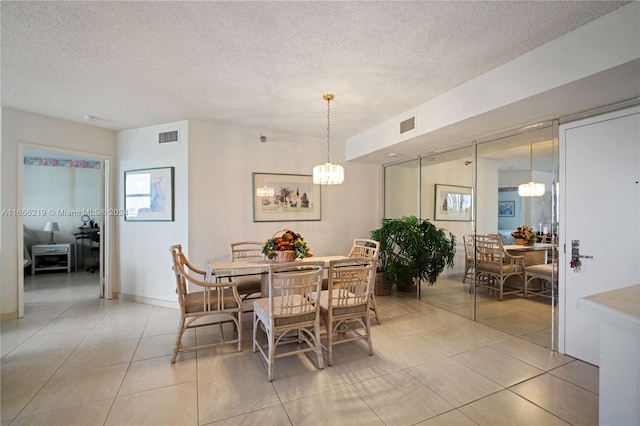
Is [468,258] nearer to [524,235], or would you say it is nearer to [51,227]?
[524,235]

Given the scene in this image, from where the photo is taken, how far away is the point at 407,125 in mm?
3584

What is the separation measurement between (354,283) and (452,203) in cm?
228

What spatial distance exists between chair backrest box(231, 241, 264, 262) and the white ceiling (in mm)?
1795

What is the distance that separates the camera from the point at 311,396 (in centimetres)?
206

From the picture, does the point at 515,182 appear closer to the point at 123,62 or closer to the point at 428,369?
the point at 428,369

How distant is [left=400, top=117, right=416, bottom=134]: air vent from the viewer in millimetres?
3476

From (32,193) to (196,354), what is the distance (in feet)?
21.5

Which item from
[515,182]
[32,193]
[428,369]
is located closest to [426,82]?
[515,182]

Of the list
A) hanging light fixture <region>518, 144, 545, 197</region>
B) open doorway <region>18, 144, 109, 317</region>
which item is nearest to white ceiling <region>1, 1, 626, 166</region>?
hanging light fixture <region>518, 144, 545, 197</region>

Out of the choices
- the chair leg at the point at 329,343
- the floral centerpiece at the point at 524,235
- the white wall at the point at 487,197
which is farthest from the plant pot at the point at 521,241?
the chair leg at the point at 329,343

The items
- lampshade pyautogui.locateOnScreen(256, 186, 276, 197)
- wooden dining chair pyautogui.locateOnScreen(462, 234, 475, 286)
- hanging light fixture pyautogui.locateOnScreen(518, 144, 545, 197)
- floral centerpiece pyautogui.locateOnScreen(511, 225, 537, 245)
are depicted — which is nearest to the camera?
hanging light fixture pyautogui.locateOnScreen(518, 144, 545, 197)

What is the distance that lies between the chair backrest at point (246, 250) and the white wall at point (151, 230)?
0.69 m

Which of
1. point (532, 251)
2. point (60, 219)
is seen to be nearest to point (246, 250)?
point (532, 251)

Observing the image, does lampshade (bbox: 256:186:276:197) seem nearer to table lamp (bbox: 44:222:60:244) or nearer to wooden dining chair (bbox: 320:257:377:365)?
wooden dining chair (bbox: 320:257:377:365)
